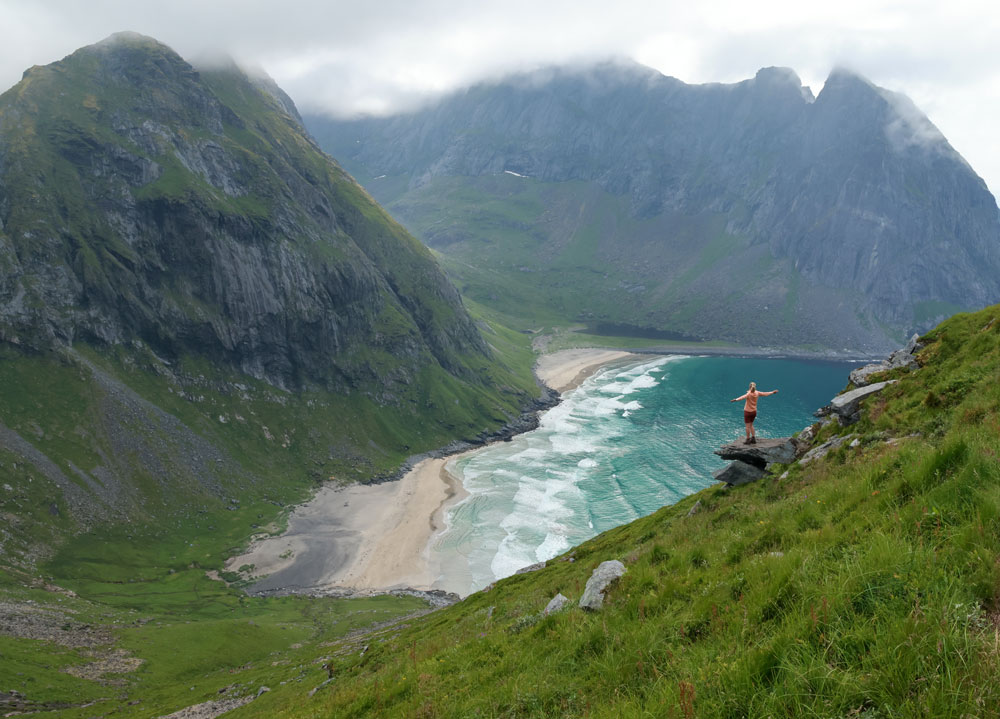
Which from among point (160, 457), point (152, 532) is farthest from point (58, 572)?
point (160, 457)

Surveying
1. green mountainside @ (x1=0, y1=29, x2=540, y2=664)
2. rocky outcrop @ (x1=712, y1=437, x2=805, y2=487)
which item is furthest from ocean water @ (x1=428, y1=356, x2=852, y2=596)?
rocky outcrop @ (x1=712, y1=437, x2=805, y2=487)

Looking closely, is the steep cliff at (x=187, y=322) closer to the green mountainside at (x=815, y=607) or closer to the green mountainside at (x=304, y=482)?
the green mountainside at (x=304, y=482)

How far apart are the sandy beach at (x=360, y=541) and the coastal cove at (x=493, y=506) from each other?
0.24m

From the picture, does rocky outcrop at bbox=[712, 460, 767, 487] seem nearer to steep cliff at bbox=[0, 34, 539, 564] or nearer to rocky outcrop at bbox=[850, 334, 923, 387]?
rocky outcrop at bbox=[850, 334, 923, 387]

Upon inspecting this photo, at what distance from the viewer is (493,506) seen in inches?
4045

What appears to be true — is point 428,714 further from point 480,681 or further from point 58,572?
point 58,572

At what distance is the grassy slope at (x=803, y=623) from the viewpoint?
18.2ft

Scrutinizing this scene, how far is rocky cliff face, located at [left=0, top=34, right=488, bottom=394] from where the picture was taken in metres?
110

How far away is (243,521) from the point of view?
3775 inches

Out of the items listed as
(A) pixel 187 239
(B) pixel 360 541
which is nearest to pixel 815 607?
(B) pixel 360 541

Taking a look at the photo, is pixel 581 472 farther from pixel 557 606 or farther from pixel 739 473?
pixel 557 606

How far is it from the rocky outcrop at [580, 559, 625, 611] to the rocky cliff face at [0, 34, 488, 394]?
12309 cm

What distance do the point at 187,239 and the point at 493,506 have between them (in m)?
100

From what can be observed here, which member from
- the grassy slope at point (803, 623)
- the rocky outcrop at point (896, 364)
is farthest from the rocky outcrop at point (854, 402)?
the grassy slope at point (803, 623)
